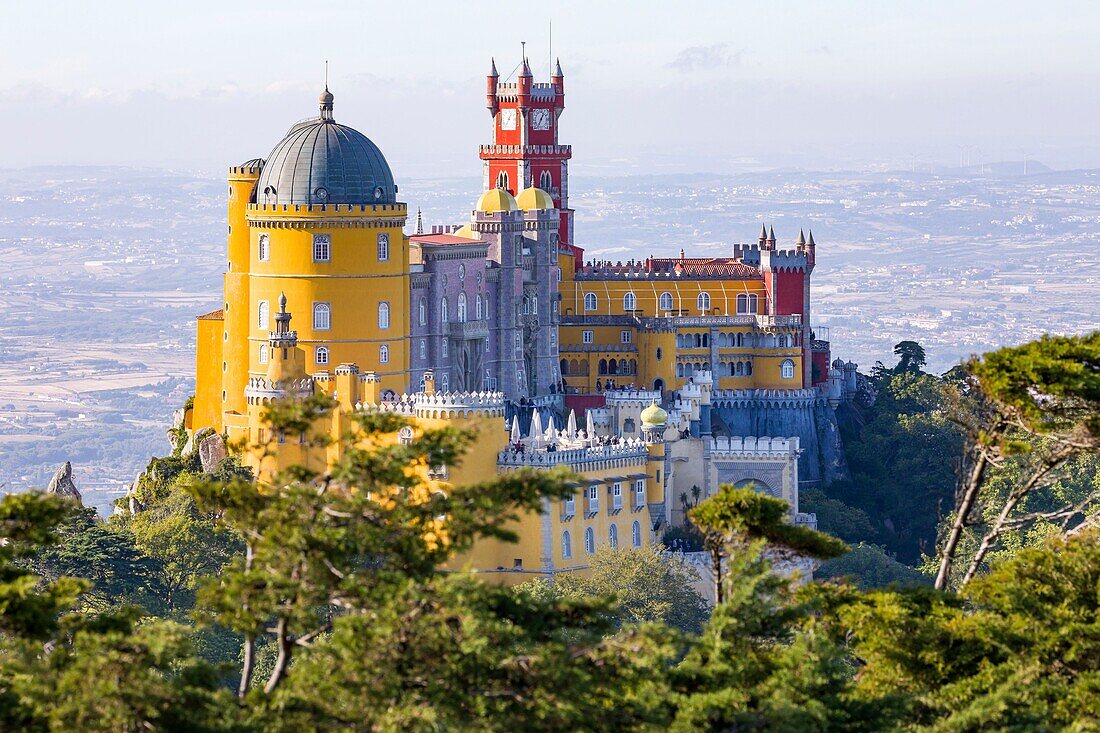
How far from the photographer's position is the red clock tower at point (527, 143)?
399 feet

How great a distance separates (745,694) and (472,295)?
59919 mm

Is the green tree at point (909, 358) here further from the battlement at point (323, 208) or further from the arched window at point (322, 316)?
the arched window at point (322, 316)

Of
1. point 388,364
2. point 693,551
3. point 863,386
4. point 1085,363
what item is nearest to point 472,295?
point 388,364

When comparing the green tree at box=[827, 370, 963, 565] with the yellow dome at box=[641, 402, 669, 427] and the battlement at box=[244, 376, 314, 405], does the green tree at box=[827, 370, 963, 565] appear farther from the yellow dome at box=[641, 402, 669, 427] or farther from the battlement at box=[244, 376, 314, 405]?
the battlement at box=[244, 376, 314, 405]

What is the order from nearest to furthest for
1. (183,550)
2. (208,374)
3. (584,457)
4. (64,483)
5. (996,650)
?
1. (996,650)
2. (183,550)
3. (584,457)
4. (208,374)
5. (64,483)

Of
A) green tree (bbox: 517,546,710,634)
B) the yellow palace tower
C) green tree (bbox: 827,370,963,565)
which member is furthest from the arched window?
green tree (bbox: 827,370,963,565)

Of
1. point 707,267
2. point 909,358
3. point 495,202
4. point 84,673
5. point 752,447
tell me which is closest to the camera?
point 84,673

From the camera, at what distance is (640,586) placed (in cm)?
8575

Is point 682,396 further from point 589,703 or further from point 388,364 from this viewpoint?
point 589,703

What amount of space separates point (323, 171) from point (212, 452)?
10.2 metres

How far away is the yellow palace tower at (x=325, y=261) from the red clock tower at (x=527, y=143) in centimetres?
2274

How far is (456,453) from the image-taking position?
43.0 meters

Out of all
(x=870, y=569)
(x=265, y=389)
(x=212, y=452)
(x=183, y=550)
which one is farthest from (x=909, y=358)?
(x=183, y=550)

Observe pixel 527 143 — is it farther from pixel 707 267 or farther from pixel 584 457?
pixel 584 457
